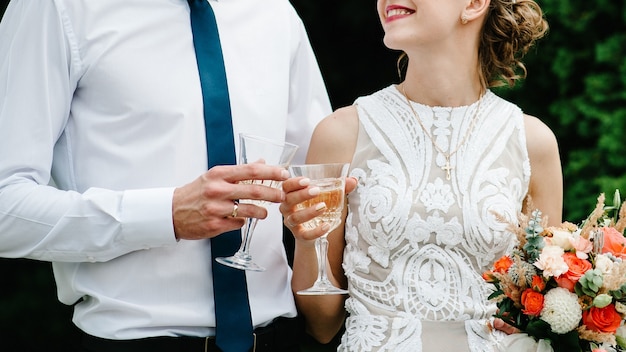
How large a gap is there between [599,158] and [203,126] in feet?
8.74

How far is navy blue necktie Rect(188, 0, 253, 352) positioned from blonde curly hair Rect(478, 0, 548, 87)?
1.06m

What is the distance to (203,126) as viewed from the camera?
122 inches

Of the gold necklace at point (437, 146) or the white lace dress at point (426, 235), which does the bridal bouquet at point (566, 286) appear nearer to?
the white lace dress at point (426, 235)

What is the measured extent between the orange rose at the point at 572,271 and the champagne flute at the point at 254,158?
0.92 metres

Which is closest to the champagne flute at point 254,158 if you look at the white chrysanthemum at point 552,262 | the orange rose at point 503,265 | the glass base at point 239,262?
the glass base at point 239,262

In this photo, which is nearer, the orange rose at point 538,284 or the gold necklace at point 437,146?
the orange rose at point 538,284

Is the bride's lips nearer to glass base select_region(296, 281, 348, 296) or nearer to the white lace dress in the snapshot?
the white lace dress

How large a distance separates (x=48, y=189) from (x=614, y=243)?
179 centimetres

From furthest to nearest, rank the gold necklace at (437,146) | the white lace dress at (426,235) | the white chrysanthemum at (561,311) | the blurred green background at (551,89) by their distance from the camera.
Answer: the blurred green background at (551,89) < the gold necklace at (437,146) < the white lace dress at (426,235) < the white chrysanthemum at (561,311)

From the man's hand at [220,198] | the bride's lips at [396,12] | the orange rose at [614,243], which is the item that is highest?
the bride's lips at [396,12]

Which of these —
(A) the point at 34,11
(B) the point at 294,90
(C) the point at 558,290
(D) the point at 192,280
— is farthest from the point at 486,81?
(A) the point at 34,11

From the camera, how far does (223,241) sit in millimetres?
3078

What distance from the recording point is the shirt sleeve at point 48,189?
9.48ft

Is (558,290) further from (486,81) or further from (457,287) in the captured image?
(486,81)
